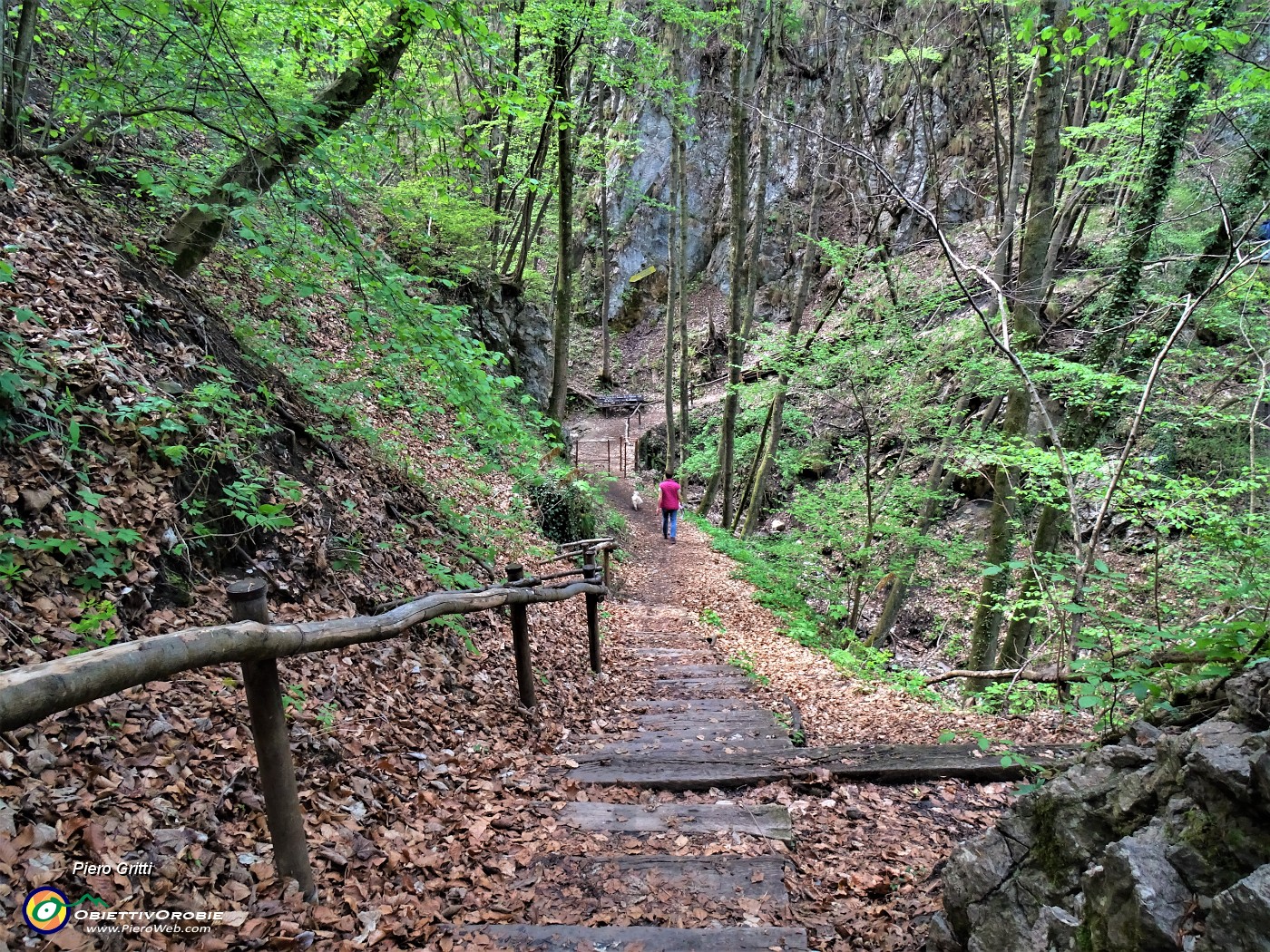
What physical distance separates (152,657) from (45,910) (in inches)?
34.2

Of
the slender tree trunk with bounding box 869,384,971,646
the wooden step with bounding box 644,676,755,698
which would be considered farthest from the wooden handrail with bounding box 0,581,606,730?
the slender tree trunk with bounding box 869,384,971,646

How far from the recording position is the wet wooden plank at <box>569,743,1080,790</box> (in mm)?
3938

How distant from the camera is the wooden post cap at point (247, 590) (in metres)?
2.27

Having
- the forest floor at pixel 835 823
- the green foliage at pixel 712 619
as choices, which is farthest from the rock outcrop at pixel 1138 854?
the green foliage at pixel 712 619

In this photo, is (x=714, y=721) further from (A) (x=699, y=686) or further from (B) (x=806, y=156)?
(B) (x=806, y=156)

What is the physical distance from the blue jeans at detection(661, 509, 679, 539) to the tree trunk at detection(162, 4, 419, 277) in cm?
1130

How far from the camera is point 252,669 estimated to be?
2309 millimetres

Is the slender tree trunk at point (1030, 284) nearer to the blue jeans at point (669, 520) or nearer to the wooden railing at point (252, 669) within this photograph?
the wooden railing at point (252, 669)

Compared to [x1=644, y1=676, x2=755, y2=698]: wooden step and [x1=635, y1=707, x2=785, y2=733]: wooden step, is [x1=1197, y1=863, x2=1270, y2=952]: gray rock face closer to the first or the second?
[x1=635, y1=707, x2=785, y2=733]: wooden step

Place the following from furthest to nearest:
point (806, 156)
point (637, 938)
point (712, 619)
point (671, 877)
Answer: point (806, 156) → point (712, 619) → point (671, 877) → point (637, 938)

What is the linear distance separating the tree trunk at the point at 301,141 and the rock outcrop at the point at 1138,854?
19.9 ft

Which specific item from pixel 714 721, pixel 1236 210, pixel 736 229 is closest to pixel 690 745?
pixel 714 721

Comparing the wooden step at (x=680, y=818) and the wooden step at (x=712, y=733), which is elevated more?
the wooden step at (x=680, y=818)

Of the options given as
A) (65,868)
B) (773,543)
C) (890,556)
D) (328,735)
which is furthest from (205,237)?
(773,543)
